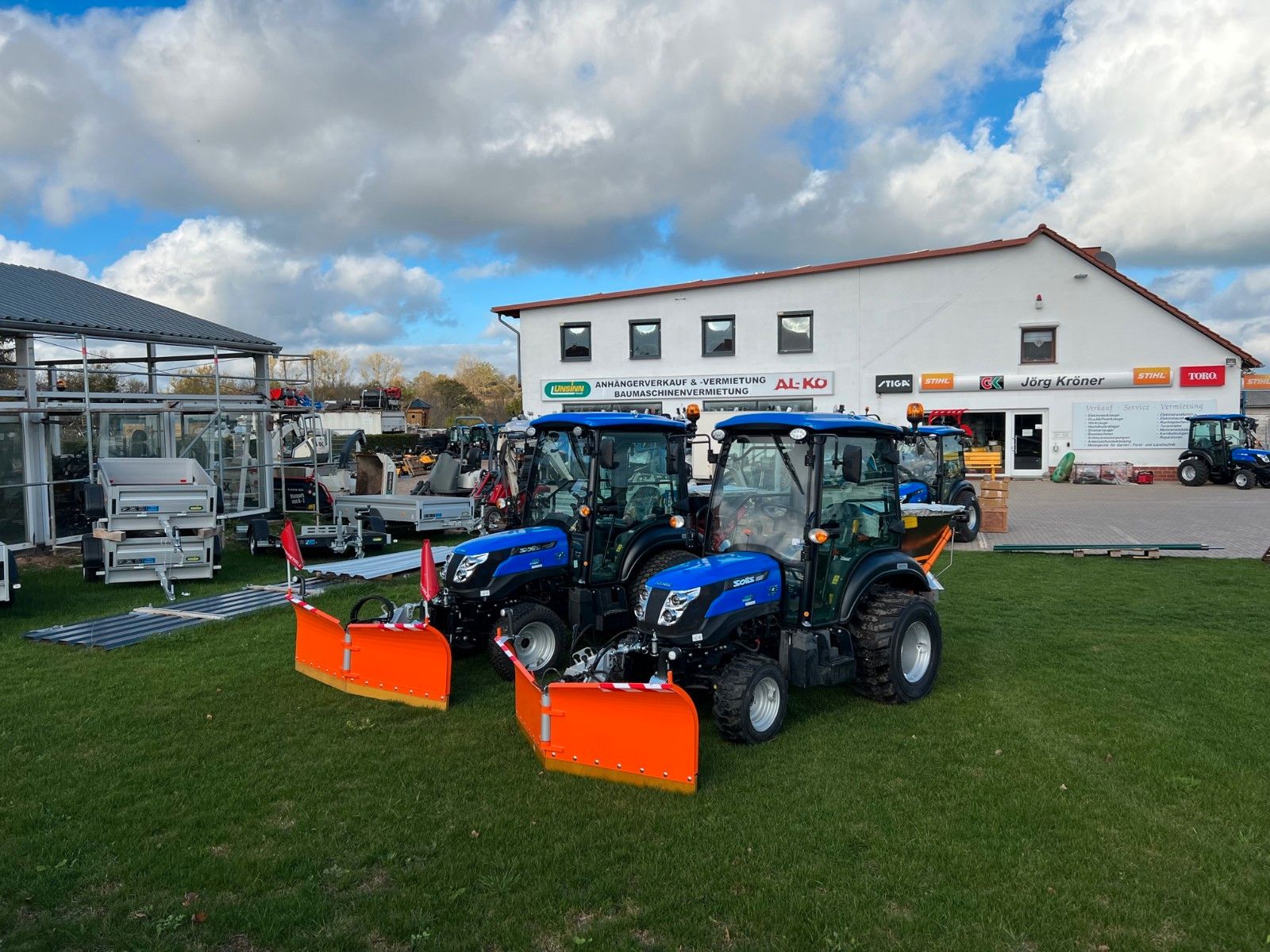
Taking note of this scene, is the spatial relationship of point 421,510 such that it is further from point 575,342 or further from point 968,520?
point 575,342

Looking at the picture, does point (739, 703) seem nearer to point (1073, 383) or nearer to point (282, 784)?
point (282, 784)

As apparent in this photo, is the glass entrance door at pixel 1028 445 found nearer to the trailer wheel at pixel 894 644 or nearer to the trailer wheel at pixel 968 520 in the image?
the trailer wheel at pixel 968 520

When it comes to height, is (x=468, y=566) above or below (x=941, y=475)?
below

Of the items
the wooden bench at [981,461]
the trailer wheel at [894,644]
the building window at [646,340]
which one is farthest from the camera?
the building window at [646,340]

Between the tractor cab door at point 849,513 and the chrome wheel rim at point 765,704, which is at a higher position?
the tractor cab door at point 849,513

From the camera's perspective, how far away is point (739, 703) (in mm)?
5270

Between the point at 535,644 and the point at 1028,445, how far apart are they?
913 inches

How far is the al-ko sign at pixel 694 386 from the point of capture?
1102 inches

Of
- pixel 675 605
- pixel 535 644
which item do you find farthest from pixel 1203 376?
pixel 675 605

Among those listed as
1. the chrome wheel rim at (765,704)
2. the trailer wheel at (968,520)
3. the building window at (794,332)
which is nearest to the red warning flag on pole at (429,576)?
the chrome wheel rim at (765,704)

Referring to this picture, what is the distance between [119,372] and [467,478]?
22.5 ft

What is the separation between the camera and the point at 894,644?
6.02 metres

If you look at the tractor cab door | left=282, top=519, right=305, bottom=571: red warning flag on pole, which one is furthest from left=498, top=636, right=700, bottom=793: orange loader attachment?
left=282, top=519, right=305, bottom=571: red warning flag on pole

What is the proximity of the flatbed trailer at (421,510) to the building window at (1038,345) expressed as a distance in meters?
18.4
